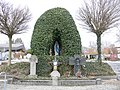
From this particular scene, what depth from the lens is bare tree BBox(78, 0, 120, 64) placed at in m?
22.9

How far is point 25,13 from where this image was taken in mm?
23219

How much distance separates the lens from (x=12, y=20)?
22453mm

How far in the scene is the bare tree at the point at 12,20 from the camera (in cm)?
2202

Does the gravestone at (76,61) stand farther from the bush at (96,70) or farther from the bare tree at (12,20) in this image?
the bare tree at (12,20)

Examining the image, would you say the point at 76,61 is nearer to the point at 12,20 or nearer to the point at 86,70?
the point at 86,70

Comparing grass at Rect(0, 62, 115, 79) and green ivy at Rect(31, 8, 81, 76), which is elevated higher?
green ivy at Rect(31, 8, 81, 76)

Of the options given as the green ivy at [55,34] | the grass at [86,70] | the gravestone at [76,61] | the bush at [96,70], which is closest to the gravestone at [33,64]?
the grass at [86,70]

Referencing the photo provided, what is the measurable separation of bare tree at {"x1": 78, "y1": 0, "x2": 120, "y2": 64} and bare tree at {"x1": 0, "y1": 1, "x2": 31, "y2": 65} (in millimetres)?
5571

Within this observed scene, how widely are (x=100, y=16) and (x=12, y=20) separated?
8280 millimetres

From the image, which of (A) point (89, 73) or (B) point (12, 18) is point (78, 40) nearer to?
(A) point (89, 73)

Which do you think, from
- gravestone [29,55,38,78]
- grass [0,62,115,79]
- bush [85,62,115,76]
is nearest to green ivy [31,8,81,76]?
gravestone [29,55,38,78]

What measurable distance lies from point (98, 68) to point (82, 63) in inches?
109

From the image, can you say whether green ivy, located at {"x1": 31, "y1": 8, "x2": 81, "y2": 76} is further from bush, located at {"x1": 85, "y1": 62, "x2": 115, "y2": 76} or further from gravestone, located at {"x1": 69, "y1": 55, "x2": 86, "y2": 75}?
bush, located at {"x1": 85, "y1": 62, "x2": 115, "y2": 76}

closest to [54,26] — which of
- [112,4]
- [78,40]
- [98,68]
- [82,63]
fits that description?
[78,40]
